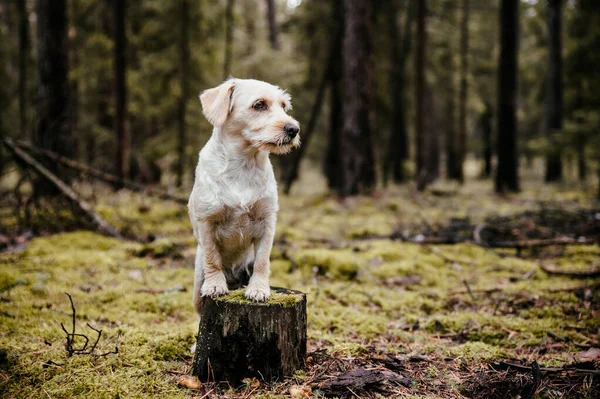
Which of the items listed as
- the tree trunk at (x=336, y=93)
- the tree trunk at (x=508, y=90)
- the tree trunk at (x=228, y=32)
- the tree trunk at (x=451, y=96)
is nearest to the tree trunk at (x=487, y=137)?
the tree trunk at (x=451, y=96)

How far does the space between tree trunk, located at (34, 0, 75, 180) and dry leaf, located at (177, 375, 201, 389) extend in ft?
25.3

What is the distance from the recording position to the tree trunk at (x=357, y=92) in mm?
11805

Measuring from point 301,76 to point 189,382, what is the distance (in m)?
16.8

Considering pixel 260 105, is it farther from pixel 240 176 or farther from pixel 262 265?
pixel 262 265

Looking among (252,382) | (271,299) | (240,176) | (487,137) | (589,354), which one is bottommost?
(589,354)

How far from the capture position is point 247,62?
1969cm

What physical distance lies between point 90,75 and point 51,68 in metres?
6.52

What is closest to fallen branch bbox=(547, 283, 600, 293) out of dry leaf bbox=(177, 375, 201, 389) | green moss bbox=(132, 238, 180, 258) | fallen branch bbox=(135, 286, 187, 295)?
dry leaf bbox=(177, 375, 201, 389)

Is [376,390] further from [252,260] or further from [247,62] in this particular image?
[247,62]

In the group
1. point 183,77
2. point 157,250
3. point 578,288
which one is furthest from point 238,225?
point 183,77

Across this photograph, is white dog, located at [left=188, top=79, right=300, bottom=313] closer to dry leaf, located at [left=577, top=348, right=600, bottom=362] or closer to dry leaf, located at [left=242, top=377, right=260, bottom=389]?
dry leaf, located at [left=242, top=377, right=260, bottom=389]

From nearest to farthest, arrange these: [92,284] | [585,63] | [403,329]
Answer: [403,329], [92,284], [585,63]

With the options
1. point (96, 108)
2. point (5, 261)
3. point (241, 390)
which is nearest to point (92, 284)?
point (5, 261)

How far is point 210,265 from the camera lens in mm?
3527
